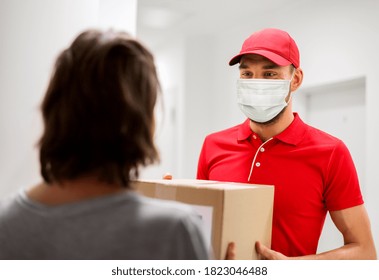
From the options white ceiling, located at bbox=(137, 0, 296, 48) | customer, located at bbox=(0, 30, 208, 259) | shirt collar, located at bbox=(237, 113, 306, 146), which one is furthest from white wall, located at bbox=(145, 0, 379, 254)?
customer, located at bbox=(0, 30, 208, 259)

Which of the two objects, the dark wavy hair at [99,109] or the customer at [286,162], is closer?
the dark wavy hair at [99,109]

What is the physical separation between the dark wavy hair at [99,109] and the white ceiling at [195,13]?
9.40 feet

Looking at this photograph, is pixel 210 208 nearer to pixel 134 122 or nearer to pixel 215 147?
pixel 134 122

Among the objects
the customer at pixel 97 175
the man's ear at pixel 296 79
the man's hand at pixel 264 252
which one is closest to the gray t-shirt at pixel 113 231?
the customer at pixel 97 175

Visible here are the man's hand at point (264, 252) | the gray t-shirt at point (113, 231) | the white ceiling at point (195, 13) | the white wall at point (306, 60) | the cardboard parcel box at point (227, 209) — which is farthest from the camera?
the white ceiling at point (195, 13)

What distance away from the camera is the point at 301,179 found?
50.6 inches

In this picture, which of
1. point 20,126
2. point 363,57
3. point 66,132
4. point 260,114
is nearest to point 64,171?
point 66,132

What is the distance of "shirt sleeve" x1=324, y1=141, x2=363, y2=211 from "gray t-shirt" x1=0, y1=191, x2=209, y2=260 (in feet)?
2.53

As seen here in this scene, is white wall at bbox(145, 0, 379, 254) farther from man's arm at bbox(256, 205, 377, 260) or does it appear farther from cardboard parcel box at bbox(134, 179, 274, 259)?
cardboard parcel box at bbox(134, 179, 274, 259)

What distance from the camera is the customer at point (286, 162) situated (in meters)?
1.26

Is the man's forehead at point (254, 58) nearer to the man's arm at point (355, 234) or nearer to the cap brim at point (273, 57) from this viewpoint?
the cap brim at point (273, 57)

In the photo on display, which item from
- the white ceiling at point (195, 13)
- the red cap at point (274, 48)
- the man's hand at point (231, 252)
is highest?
the white ceiling at point (195, 13)

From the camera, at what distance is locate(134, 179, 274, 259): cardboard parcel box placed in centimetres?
91

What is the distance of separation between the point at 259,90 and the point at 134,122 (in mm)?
860
